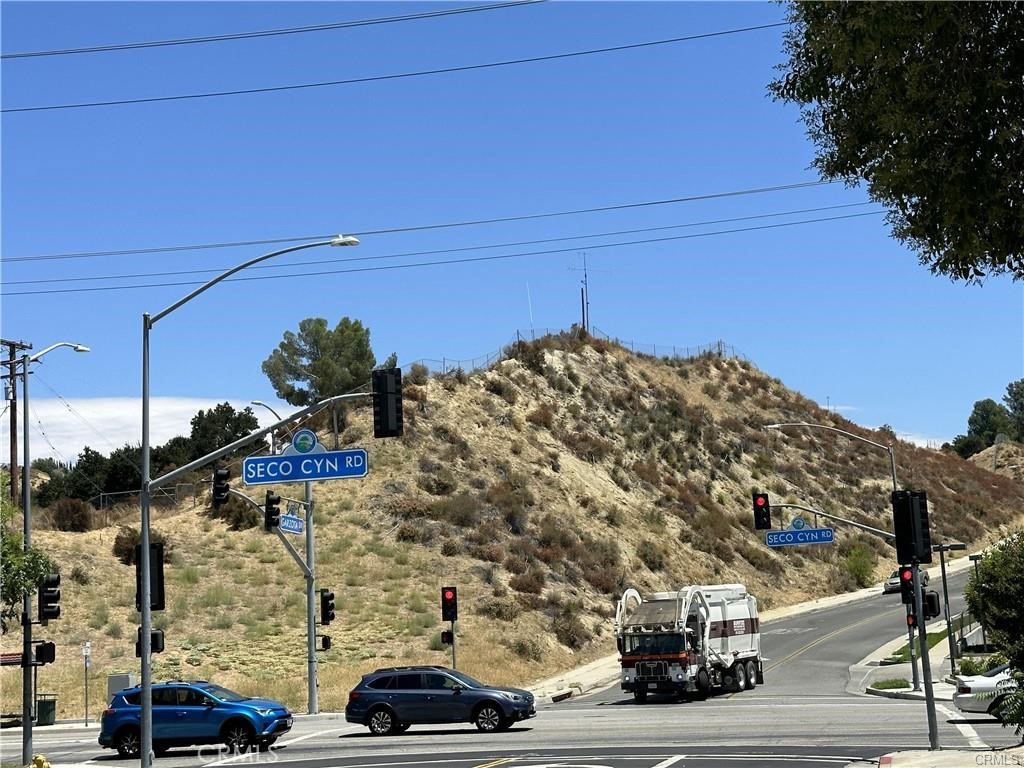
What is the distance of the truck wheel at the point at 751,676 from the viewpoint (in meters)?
44.0

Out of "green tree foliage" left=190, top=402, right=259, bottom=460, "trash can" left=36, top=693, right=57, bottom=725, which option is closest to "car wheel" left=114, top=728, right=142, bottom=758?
"trash can" left=36, top=693, right=57, bottom=725

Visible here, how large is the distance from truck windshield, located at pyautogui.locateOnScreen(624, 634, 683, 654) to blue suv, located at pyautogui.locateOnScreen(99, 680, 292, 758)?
14.1m

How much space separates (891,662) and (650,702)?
51.3ft

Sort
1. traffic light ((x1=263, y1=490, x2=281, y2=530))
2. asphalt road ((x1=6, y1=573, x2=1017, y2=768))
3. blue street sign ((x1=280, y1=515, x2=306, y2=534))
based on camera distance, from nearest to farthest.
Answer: asphalt road ((x1=6, y1=573, x2=1017, y2=768)) < traffic light ((x1=263, y1=490, x2=281, y2=530)) < blue street sign ((x1=280, y1=515, x2=306, y2=534))

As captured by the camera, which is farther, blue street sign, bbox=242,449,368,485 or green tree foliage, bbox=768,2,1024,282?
blue street sign, bbox=242,449,368,485

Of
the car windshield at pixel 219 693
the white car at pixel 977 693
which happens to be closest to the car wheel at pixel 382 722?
the car windshield at pixel 219 693

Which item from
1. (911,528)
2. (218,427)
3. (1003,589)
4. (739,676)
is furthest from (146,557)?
(218,427)

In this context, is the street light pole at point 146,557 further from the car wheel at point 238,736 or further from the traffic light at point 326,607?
the traffic light at point 326,607

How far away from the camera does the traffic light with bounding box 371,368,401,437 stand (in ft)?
79.3

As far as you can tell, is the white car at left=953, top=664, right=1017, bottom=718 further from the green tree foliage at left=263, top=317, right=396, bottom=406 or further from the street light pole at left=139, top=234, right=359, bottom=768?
the green tree foliage at left=263, top=317, right=396, bottom=406

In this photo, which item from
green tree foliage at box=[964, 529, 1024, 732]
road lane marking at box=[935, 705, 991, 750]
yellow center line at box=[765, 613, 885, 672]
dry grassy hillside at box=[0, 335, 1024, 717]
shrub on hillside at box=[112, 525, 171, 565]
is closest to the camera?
road lane marking at box=[935, 705, 991, 750]

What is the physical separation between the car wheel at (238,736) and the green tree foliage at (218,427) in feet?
233

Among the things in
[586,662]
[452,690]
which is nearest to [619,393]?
[586,662]

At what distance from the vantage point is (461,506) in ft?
254
